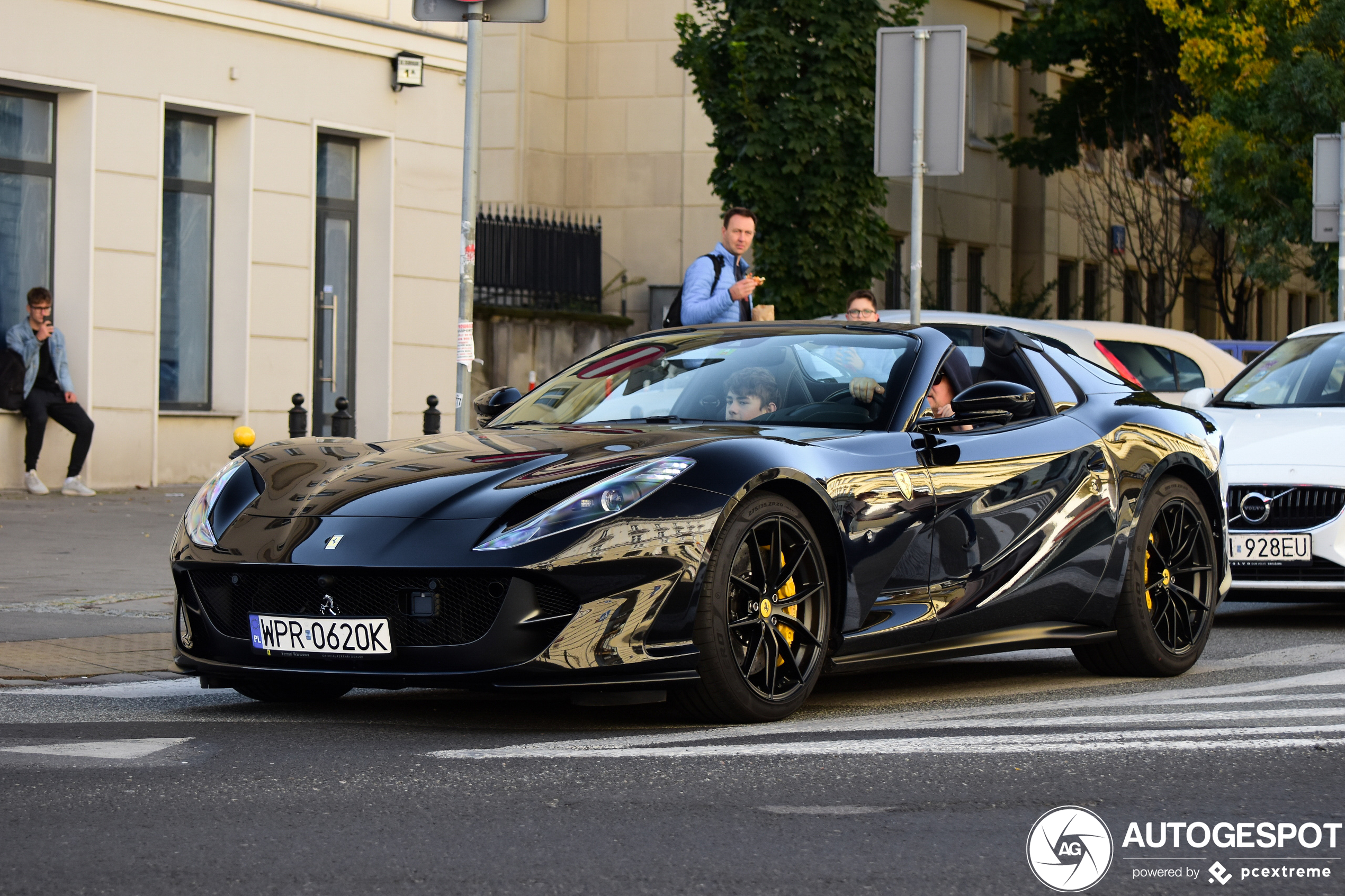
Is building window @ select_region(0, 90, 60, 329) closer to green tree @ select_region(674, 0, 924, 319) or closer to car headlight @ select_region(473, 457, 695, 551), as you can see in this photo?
green tree @ select_region(674, 0, 924, 319)

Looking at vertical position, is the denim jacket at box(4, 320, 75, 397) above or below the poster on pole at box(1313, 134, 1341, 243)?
below

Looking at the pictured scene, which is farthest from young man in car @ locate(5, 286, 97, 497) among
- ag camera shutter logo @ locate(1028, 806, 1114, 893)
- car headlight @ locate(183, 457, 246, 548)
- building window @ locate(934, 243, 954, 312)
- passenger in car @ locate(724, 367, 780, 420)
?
building window @ locate(934, 243, 954, 312)

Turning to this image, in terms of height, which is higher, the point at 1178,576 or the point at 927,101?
the point at 927,101

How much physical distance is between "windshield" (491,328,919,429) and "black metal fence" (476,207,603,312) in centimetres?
1610

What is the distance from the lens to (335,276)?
20719 mm

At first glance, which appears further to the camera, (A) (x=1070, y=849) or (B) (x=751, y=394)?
(B) (x=751, y=394)

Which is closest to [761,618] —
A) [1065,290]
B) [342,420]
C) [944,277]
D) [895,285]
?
[342,420]

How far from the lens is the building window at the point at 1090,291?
4006 centimetres

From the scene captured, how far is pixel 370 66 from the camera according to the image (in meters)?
20.6

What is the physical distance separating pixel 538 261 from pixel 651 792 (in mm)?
20124

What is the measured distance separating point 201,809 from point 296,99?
15.5 metres

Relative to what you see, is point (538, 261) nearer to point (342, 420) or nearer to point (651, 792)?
point (342, 420)

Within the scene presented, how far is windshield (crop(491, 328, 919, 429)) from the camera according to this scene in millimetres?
7340

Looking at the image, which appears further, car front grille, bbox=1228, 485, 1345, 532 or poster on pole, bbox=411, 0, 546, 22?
poster on pole, bbox=411, 0, 546, 22
